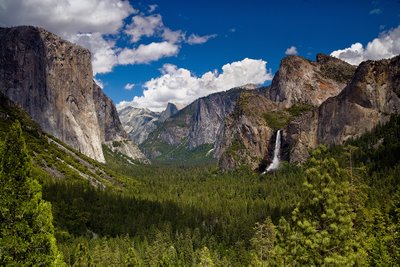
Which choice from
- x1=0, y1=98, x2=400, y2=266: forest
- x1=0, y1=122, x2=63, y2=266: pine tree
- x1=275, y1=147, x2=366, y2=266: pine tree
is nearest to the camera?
x1=0, y1=122, x2=63, y2=266: pine tree

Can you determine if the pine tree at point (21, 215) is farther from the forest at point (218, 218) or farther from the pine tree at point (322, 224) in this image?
the pine tree at point (322, 224)

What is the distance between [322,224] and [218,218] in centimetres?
13009

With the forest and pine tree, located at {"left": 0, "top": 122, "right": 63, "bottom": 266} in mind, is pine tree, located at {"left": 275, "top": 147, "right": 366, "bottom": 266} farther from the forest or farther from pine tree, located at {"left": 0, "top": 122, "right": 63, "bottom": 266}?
pine tree, located at {"left": 0, "top": 122, "right": 63, "bottom": 266}

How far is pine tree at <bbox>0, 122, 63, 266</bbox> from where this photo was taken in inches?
819

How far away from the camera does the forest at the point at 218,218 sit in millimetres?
21672

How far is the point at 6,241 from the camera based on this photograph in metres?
20.6

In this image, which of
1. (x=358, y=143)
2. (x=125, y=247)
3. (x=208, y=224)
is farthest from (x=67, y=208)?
(x=358, y=143)

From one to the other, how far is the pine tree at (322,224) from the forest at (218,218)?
6 cm

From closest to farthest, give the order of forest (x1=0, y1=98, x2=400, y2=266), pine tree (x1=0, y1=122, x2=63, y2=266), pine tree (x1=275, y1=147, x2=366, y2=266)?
pine tree (x1=0, y1=122, x2=63, y2=266), forest (x1=0, y1=98, x2=400, y2=266), pine tree (x1=275, y1=147, x2=366, y2=266)

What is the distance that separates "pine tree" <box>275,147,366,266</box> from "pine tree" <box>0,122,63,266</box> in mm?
14779

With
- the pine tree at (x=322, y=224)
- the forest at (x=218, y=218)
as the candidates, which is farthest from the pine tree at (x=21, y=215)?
the pine tree at (x=322, y=224)

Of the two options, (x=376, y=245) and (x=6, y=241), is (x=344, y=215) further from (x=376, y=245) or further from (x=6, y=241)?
(x=376, y=245)

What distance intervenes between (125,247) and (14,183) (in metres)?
93.1

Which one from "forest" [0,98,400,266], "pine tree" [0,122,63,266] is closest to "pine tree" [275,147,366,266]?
"forest" [0,98,400,266]
